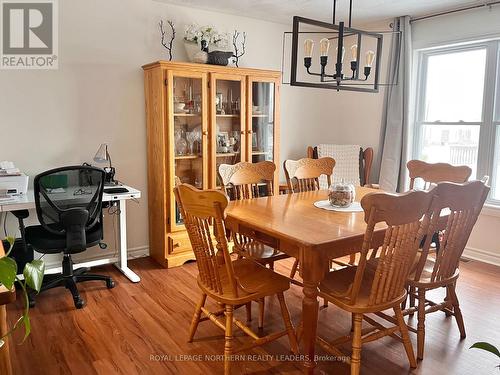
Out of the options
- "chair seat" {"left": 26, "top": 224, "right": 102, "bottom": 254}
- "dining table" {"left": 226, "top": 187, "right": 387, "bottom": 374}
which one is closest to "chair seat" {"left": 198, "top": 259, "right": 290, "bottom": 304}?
"dining table" {"left": 226, "top": 187, "right": 387, "bottom": 374}

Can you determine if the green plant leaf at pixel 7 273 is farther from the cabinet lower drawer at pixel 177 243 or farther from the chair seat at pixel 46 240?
the cabinet lower drawer at pixel 177 243

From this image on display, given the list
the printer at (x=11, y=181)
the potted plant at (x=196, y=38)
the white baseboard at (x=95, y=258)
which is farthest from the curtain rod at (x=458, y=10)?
the printer at (x=11, y=181)

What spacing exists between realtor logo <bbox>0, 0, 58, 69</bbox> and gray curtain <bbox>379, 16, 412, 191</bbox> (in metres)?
3.14

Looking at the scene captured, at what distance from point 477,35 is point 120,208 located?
3.48m

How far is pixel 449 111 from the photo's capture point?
4.23m

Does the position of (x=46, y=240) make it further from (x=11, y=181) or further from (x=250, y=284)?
(x=250, y=284)

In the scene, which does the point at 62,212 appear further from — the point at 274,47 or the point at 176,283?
the point at 274,47

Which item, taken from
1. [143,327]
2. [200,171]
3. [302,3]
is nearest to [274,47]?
[302,3]

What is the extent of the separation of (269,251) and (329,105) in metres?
2.89

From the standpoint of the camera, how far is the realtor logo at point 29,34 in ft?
10.5

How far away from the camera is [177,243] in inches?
147

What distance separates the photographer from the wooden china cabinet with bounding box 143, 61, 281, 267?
141 inches

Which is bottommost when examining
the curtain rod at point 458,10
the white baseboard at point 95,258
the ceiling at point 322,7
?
the white baseboard at point 95,258

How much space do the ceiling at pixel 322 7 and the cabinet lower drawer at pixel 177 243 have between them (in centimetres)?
210
